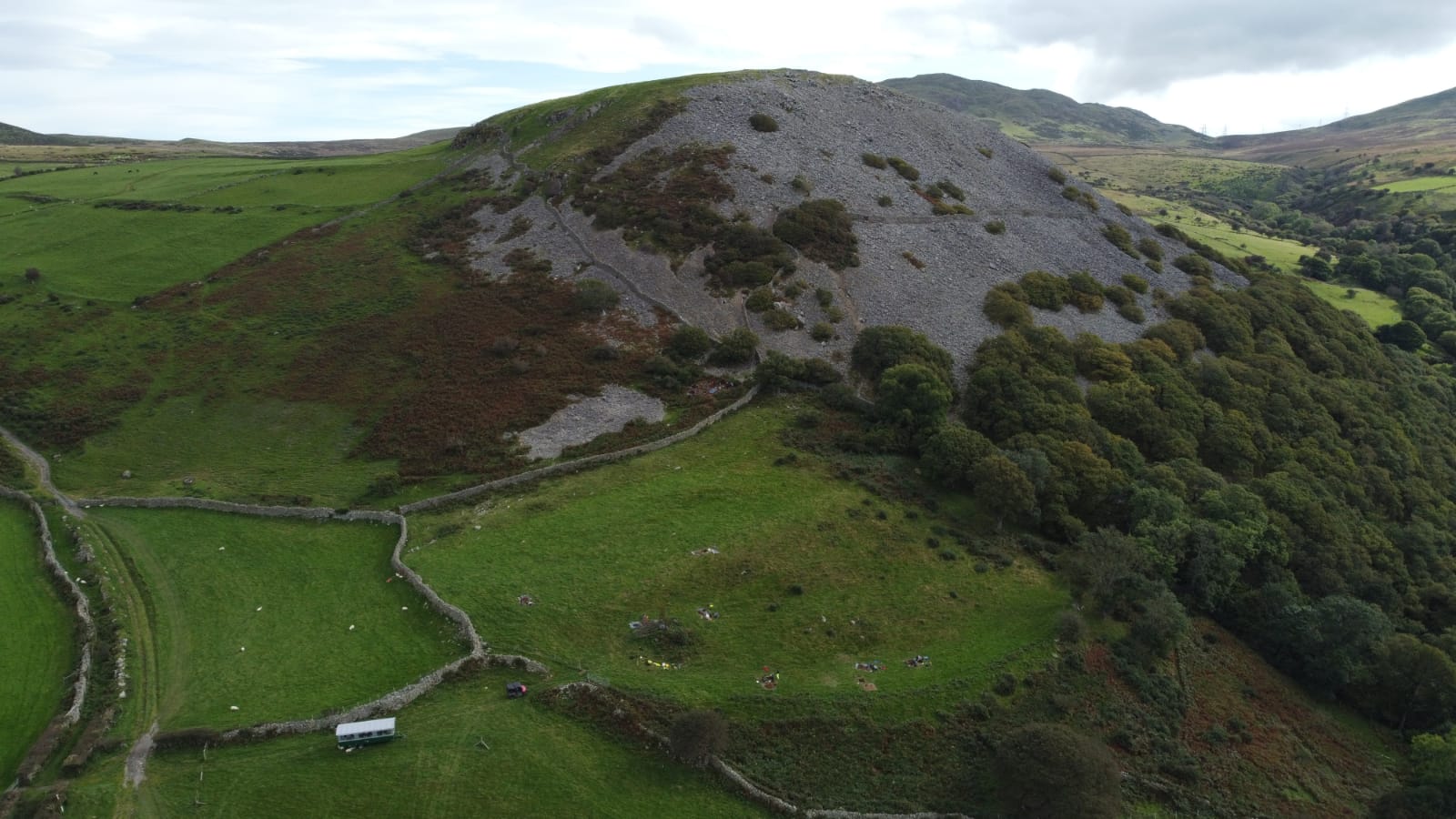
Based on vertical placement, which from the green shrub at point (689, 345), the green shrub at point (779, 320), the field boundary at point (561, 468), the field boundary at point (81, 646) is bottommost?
the field boundary at point (81, 646)

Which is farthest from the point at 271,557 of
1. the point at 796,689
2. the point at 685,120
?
the point at 685,120

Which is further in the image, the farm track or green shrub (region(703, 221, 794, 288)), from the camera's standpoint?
green shrub (region(703, 221, 794, 288))

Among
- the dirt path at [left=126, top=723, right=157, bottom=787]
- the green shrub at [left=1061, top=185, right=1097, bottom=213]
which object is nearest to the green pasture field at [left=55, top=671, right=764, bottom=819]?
the dirt path at [left=126, top=723, right=157, bottom=787]

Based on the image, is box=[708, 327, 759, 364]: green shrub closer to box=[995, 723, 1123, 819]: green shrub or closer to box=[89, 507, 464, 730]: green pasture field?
box=[89, 507, 464, 730]: green pasture field

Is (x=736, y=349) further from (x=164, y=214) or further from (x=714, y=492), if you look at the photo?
(x=164, y=214)

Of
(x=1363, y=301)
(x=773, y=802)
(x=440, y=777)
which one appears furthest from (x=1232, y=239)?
(x=440, y=777)

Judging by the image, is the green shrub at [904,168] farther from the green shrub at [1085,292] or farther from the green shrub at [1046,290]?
the green shrub at [1085,292]

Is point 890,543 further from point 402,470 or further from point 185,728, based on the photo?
point 185,728

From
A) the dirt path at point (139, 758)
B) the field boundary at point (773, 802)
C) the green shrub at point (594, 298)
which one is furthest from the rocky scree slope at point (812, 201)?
the dirt path at point (139, 758)
